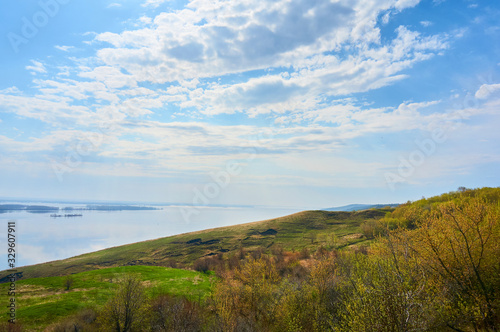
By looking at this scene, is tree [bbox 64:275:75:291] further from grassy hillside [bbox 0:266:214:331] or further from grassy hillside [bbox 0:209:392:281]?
grassy hillside [bbox 0:209:392:281]

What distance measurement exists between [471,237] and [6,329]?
208 ft

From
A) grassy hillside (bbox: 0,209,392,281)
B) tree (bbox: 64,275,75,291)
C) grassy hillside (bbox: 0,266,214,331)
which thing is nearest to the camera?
grassy hillside (bbox: 0,266,214,331)

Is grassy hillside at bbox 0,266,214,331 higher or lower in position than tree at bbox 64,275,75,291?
lower

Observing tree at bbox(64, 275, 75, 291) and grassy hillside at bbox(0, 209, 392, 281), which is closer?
tree at bbox(64, 275, 75, 291)

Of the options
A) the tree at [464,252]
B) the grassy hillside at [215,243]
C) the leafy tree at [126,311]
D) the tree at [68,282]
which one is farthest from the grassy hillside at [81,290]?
the grassy hillside at [215,243]

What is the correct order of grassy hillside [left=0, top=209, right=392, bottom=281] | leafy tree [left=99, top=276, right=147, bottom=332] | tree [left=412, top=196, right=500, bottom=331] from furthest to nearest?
grassy hillside [left=0, top=209, right=392, bottom=281] → leafy tree [left=99, top=276, right=147, bottom=332] → tree [left=412, top=196, right=500, bottom=331]

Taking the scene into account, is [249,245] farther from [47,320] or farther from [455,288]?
[455,288]

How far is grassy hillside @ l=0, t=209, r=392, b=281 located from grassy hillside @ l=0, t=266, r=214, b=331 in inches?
2120

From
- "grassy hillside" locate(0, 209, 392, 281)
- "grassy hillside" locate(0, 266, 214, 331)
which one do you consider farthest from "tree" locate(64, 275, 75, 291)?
"grassy hillside" locate(0, 209, 392, 281)

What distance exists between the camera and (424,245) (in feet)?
87.2

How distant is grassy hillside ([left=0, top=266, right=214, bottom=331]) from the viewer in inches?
1775

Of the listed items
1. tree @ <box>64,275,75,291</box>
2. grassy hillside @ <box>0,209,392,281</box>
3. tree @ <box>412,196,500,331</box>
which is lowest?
grassy hillside @ <box>0,209,392,281</box>

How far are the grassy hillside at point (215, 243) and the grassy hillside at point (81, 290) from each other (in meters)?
53.8

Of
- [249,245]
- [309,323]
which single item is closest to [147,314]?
[309,323]
